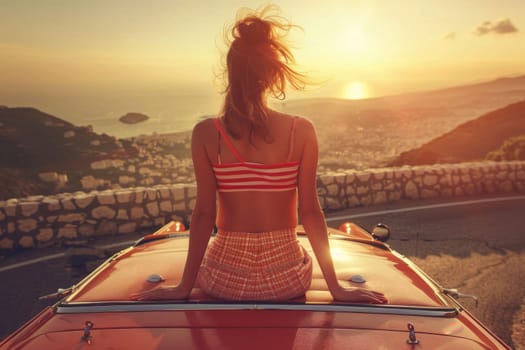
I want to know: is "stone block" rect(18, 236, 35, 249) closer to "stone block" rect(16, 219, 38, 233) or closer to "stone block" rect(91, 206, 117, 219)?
"stone block" rect(16, 219, 38, 233)

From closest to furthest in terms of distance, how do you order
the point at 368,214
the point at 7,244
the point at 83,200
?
the point at 7,244 → the point at 83,200 → the point at 368,214

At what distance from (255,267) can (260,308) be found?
254mm

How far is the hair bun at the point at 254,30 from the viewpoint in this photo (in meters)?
2.08

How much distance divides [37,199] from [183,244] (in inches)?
267

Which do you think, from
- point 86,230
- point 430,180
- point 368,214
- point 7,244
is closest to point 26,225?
point 7,244

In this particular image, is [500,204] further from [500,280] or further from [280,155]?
[280,155]

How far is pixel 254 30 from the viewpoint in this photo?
6.85 ft

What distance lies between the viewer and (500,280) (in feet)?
20.4

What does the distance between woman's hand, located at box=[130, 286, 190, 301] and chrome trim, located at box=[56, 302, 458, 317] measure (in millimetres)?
67

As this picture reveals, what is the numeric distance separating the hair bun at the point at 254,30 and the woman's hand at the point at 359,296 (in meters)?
1.06

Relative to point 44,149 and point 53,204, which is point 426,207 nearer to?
point 53,204

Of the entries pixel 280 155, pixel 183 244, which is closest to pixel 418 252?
pixel 183 244

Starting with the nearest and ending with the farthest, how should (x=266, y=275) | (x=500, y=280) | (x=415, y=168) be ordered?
(x=266, y=275), (x=500, y=280), (x=415, y=168)

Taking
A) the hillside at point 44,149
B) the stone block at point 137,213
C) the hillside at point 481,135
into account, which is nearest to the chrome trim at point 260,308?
the stone block at point 137,213
